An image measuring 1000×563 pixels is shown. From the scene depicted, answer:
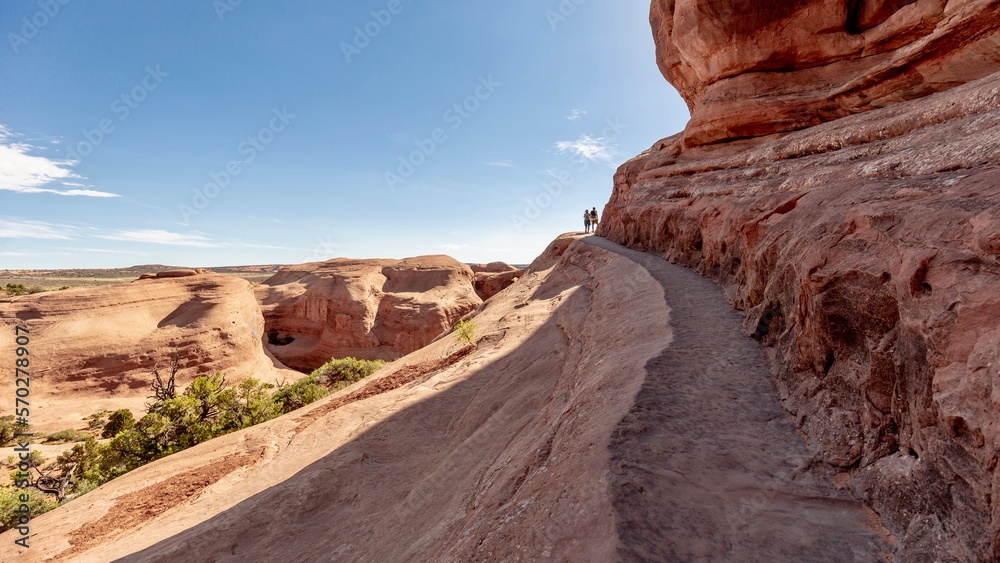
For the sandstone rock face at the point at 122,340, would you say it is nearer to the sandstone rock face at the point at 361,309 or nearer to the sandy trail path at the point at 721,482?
the sandstone rock face at the point at 361,309

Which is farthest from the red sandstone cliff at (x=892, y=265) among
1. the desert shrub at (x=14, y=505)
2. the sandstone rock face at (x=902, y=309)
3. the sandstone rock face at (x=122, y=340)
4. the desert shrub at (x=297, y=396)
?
the sandstone rock face at (x=122, y=340)

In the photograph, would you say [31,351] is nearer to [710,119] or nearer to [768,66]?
[710,119]

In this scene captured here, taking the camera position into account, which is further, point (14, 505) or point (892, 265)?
point (14, 505)

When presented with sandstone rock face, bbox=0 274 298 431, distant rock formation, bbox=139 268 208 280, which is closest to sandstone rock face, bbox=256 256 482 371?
sandstone rock face, bbox=0 274 298 431

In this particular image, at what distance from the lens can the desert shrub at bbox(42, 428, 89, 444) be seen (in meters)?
16.2

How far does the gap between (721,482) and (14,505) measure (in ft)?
49.3

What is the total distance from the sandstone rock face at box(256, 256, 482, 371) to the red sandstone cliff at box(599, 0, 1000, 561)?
23.9 m

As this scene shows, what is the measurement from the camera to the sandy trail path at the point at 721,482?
8.85ft

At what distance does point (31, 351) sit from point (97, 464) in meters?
10.6

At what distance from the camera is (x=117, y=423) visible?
16500 millimetres

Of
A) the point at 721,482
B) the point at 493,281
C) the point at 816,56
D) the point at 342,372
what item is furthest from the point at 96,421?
the point at 493,281

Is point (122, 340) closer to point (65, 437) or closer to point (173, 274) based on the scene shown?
point (65, 437)

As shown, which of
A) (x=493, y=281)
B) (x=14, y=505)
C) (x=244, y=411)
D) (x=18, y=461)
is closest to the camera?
(x=14, y=505)

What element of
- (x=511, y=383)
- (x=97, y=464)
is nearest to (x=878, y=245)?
(x=511, y=383)
